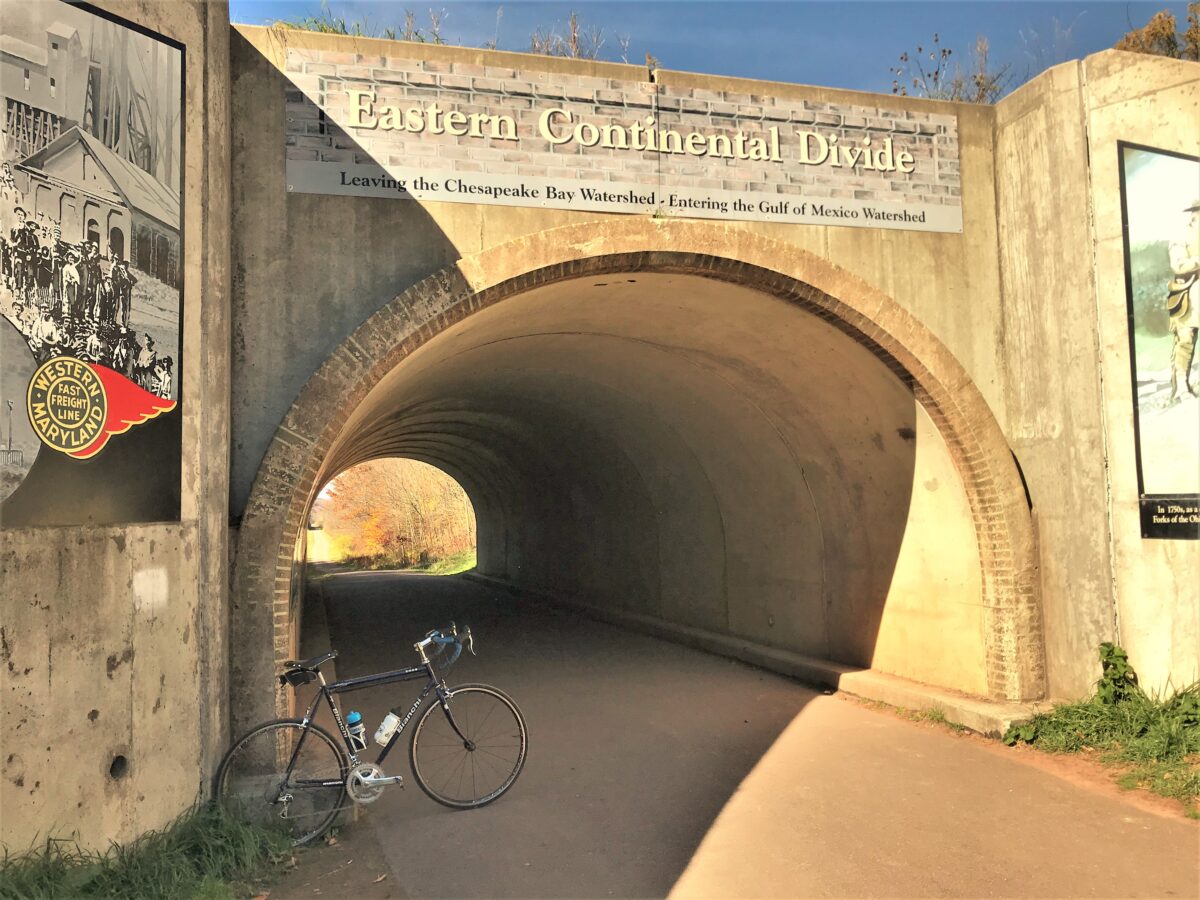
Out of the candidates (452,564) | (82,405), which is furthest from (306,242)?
(452,564)

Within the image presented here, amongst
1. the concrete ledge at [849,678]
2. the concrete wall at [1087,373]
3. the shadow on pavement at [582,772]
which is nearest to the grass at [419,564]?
the concrete ledge at [849,678]

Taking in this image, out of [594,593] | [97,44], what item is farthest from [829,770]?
[594,593]

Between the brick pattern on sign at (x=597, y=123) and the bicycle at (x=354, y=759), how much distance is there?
362 centimetres

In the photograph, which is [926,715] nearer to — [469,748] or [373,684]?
[469,748]

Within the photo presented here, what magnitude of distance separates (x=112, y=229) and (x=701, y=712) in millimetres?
6289

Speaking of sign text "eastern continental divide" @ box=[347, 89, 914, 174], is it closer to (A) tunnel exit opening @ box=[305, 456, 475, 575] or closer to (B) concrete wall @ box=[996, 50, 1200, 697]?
(B) concrete wall @ box=[996, 50, 1200, 697]

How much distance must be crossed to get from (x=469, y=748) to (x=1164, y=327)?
20.2 feet

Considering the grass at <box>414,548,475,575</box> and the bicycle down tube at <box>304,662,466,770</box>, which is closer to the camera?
the bicycle down tube at <box>304,662,466,770</box>

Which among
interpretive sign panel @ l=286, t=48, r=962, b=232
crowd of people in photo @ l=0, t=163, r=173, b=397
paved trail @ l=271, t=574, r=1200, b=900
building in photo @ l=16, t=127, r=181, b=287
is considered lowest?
paved trail @ l=271, t=574, r=1200, b=900

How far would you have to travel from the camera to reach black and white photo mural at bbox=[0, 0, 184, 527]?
430 cm

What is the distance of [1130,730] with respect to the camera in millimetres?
6820

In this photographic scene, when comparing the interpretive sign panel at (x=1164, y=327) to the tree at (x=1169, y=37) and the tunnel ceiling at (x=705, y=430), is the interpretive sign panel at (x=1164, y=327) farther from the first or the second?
Answer: the tree at (x=1169, y=37)

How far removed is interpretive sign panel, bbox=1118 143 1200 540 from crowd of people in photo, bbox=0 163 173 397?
7015 millimetres

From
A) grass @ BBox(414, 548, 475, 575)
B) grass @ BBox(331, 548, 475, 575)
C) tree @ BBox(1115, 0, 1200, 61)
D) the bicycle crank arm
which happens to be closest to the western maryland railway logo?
the bicycle crank arm
